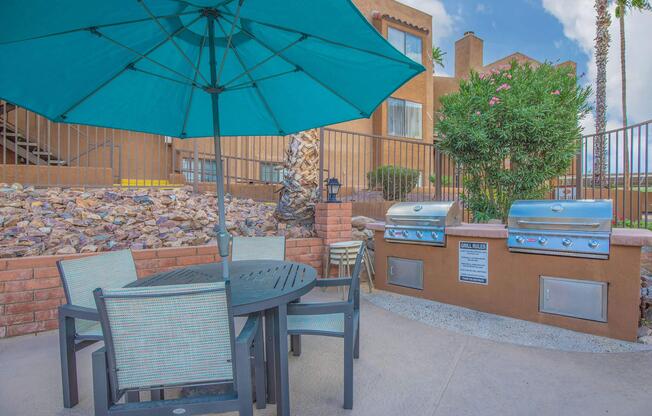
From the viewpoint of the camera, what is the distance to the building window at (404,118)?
564 inches

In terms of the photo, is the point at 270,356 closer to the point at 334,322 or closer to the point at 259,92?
the point at 334,322

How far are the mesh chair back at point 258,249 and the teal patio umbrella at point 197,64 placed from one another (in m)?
1.07

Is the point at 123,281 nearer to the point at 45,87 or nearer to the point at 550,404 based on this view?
the point at 45,87

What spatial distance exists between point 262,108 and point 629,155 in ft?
18.0

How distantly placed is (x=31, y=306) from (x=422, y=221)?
426 cm

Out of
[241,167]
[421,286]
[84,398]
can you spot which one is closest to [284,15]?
[84,398]

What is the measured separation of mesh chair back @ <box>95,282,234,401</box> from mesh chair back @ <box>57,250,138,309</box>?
116 centimetres

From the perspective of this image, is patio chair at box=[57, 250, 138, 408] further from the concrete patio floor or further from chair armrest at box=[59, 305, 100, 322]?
the concrete patio floor

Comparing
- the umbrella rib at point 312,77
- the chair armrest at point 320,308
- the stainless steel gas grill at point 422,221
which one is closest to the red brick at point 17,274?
the chair armrest at point 320,308

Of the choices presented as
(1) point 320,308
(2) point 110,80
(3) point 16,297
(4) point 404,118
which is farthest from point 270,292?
(4) point 404,118

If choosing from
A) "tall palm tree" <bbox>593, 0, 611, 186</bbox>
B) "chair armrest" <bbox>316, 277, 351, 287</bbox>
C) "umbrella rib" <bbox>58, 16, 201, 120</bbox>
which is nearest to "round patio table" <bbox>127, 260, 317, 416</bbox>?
"chair armrest" <bbox>316, 277, 351, 287</bbox>

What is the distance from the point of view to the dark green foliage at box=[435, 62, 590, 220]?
5.77 metres

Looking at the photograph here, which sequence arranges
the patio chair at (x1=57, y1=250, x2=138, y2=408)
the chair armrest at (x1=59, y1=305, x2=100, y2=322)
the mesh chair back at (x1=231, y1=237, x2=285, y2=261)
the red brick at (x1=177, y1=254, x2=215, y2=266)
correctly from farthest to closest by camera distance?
1. the red brick at (x1=177, y1=254, x2=215, y2=266)
2. the mesh chair back at (x1=231, y1=237, x2=285, y2=261)
3. the patio chair at (x1=57, y1=250, x2=138, y2=408)
4. the chair armrest at (x1=59, y1=305, x2=100, y2=322)

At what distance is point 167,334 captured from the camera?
5.04 ft
